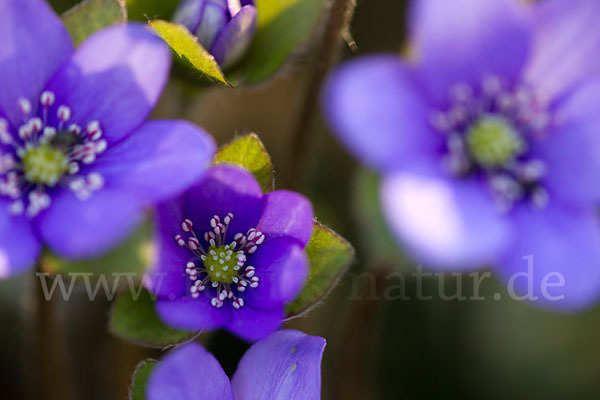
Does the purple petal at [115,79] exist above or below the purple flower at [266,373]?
above

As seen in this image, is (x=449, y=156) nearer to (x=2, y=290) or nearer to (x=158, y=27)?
(x=158, y=27)

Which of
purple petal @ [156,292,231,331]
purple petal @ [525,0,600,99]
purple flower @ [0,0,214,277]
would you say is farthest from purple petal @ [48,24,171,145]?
purple petal @ [525,0,600,99]

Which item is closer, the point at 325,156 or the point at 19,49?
the point at 19,49

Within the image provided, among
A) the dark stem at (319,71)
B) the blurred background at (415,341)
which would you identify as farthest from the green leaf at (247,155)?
the blurred background at (415,341)

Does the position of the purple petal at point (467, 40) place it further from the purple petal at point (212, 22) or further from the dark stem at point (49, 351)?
the dark stem at point (49, 351)

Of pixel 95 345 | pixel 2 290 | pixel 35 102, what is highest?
pixel 35 102

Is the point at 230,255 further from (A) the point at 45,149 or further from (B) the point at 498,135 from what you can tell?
(B) the point at 498,135

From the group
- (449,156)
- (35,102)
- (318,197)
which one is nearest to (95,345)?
(318,197)
